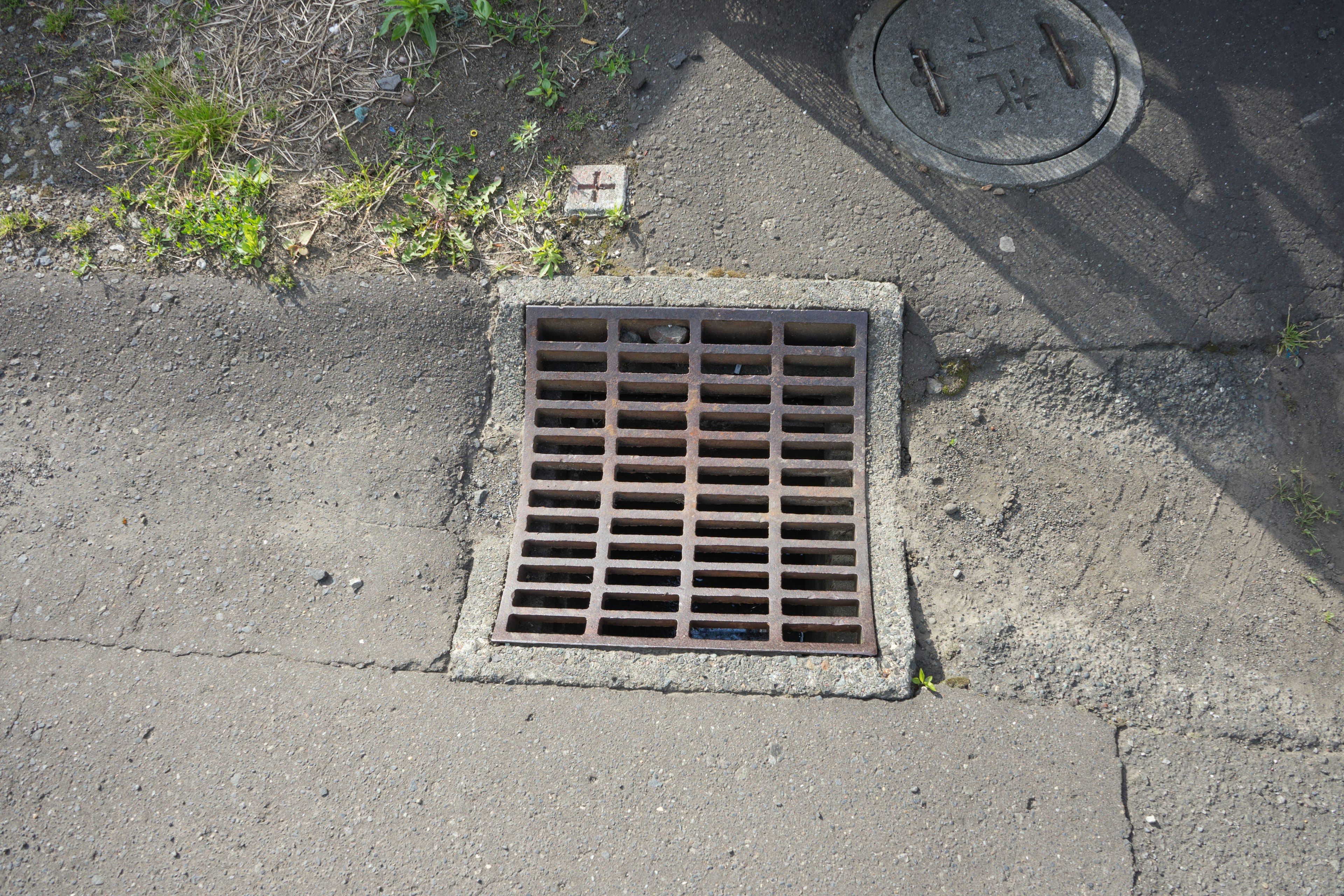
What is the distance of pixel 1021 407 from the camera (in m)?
2.28

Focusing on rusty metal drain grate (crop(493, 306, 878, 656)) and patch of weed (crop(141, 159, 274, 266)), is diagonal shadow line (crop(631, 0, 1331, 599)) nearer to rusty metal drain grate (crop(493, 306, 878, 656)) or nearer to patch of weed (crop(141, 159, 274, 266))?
rusty metal drain grate (crop(493, 306, 878, 656))

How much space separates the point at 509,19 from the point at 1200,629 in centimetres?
305

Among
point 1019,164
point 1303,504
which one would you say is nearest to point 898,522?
point 1303,504

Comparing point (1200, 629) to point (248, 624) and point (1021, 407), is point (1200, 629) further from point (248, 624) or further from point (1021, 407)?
point (248, 624)

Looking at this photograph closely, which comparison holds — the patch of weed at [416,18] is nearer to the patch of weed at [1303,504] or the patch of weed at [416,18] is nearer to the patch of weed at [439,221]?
the patch of weed at [439,221]


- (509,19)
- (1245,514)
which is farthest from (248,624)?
(1245,514)

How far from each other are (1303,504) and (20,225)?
431 cm

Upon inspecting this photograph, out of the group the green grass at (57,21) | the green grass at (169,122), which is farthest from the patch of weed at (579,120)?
the green grass at (57,21)

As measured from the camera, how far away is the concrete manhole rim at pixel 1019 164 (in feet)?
8.00

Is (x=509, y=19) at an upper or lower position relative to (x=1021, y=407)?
upper

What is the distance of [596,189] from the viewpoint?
2.49 m

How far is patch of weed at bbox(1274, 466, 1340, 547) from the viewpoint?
6.97 feet

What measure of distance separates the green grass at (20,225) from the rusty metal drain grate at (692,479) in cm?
179

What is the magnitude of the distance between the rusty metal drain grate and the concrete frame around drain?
1.5 inches
